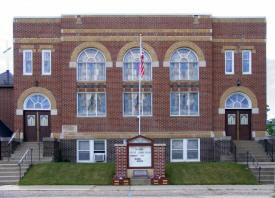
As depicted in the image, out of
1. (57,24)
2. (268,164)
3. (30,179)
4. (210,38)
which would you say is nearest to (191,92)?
(210,38)

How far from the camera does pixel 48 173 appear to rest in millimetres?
21500

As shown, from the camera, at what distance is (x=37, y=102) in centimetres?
2698

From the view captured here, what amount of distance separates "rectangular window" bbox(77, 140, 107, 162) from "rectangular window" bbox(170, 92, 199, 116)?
16.1 ft

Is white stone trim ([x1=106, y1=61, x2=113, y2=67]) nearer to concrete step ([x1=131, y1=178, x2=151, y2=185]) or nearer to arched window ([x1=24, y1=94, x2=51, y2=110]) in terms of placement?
arched window ([x1=24, y1=94, x2=51, y2=110])

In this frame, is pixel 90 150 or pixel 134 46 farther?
pixel 134 46

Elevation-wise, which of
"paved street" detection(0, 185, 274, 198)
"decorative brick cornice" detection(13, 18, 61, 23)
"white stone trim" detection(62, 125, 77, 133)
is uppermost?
"decorative brick cornice" detection(13, 18, 61, 23)

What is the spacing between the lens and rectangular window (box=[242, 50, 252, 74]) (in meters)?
27.2

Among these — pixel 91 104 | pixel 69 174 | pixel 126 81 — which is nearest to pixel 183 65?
pixel 126 81

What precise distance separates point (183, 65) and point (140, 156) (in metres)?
8.04

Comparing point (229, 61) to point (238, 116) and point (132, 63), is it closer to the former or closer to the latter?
point (238, 116)

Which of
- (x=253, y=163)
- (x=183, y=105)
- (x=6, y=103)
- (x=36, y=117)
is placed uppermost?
(x=6, y=103)

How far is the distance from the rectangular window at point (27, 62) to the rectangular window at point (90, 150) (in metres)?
5.69

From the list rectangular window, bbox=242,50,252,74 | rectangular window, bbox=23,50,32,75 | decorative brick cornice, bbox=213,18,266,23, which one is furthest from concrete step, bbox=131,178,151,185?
decorative brick cornice, bbox=213,18,266,23

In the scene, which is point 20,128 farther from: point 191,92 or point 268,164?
point 268,164
